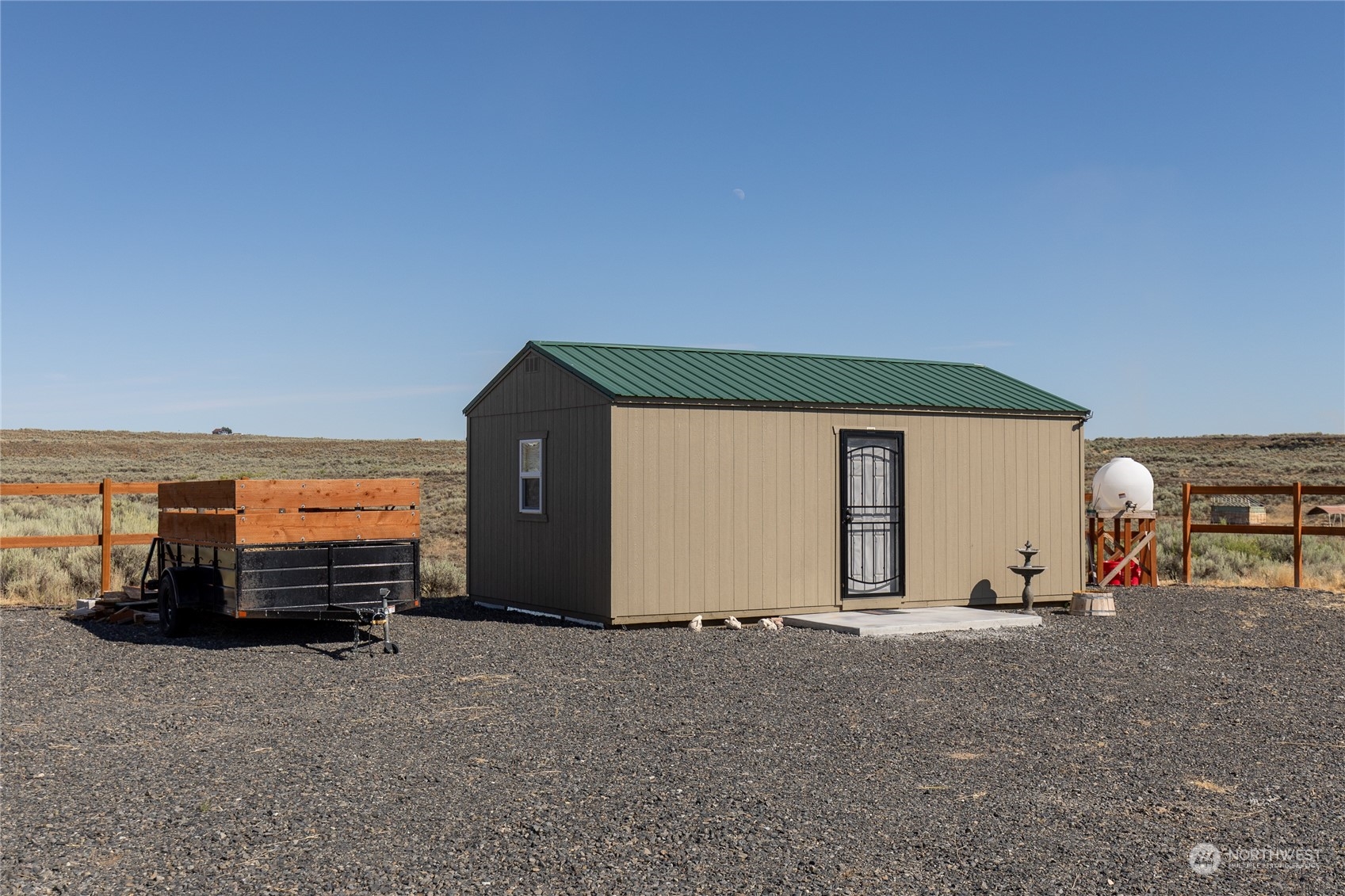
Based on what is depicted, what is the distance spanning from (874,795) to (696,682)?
3167mm

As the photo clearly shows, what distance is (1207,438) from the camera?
71.6 meters

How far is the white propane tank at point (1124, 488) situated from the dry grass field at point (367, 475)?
2.60 m

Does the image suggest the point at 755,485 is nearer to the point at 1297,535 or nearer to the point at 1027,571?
the point at 1027,571

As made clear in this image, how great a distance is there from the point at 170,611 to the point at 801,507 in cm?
626

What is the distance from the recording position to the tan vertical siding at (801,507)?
11.8 metres

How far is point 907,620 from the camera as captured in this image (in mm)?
11969

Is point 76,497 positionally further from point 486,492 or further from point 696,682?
point 696,682

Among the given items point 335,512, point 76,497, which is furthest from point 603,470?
point 76,497

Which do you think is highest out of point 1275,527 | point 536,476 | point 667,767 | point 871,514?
point 536,476

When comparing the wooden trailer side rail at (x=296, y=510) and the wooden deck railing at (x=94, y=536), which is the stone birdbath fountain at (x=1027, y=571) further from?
the wooden deck railing at (x=94, y=536)

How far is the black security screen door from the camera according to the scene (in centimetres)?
1285

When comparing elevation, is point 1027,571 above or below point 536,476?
below

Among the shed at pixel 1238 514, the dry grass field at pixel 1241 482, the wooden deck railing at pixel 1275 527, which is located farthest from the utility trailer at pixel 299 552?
the shed at pixel 1238 514

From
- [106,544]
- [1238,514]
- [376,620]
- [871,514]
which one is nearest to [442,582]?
[106,544]
